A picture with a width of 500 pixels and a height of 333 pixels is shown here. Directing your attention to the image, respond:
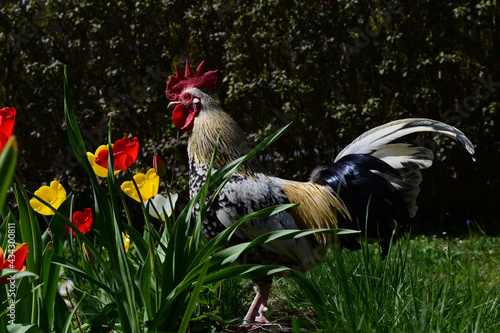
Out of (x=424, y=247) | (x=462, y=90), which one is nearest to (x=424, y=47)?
(x=462, y=90)

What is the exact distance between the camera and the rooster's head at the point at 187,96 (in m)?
2.71

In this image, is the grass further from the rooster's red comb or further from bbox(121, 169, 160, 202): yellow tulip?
the rooster's red comb

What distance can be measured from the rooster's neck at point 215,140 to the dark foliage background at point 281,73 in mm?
2923

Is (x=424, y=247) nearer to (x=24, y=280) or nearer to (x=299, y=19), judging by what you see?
(x=299, y=19)

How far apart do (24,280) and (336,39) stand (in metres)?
4.96

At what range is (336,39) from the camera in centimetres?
585

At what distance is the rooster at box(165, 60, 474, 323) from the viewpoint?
2389 millimetres

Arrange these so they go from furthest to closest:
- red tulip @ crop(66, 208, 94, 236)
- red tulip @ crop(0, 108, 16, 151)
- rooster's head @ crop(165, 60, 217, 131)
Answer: rooster's head @ crop(165, 60, 217, 131)
red tulip @ crop(66, 208, 94, 236)
red tulip @ crop(0, 108, 16, 151)

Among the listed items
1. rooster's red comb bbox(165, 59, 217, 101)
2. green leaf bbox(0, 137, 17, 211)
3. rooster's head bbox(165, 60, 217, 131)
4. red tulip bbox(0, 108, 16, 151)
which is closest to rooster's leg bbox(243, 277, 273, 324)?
rooster's head bbox(165, 60, 217, 131)

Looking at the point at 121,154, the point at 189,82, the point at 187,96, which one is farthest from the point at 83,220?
the point at 189,82

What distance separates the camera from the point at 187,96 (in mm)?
2758

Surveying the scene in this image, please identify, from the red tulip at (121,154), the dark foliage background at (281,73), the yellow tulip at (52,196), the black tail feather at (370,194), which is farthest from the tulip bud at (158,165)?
the dark foliage background at (281,73)

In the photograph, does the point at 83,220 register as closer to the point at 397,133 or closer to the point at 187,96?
the point at 187,96

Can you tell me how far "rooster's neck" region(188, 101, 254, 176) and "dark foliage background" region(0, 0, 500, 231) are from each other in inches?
115
